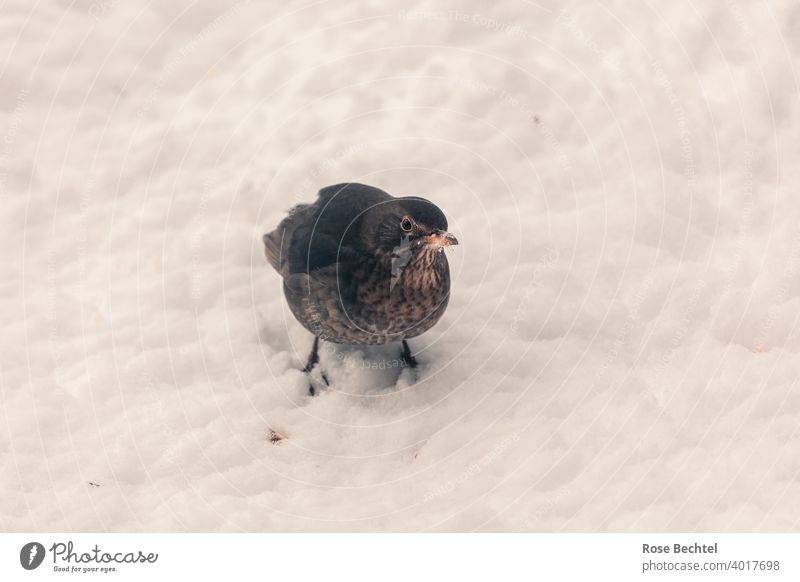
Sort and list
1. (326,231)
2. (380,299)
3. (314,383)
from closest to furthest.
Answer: (380,299) < (326,231) < (314,383)

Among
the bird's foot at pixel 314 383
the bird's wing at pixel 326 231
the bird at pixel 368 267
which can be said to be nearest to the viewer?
the bird at pixel 368 267

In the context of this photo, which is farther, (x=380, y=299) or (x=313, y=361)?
(x=313, y=361)

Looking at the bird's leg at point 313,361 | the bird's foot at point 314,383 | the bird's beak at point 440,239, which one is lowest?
the bird's foot at point 314,383

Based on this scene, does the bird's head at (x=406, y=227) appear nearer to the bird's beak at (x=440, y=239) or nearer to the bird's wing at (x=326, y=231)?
the bird's beak at (x=440, y=239)

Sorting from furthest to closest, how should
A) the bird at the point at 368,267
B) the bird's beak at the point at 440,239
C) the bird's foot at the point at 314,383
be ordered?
the bird's foot at the point at 314,383 → the bird at the point at 368,267 → the bird's beak at the point at 440,239

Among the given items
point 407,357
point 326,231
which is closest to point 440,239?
point 326,231
